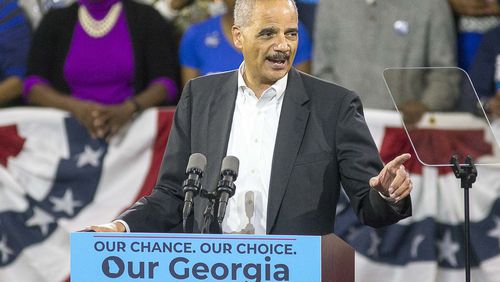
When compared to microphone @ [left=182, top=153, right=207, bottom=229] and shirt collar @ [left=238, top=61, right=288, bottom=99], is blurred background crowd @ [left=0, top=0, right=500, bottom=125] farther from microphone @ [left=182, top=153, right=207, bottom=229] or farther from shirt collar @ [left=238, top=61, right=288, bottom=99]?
microphone @ [left=182, top=153, right=207, bottom=229]

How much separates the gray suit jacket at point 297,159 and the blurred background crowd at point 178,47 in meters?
2.37

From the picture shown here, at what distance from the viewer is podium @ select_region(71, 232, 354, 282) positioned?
3.32 metres

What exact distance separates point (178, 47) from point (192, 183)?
3475 mm

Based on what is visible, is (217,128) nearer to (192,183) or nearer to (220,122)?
(220,122)

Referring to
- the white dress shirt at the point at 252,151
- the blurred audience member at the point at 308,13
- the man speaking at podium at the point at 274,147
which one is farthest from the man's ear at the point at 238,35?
the blurred audience member at the point at 308,13

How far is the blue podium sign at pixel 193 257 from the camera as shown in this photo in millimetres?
3328

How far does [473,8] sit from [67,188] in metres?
2.70

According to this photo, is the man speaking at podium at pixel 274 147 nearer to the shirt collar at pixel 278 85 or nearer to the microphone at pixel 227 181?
the shirt collar at pixel 278 85

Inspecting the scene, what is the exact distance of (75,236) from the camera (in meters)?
3.45

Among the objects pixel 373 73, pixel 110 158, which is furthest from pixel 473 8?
pixel 110 158

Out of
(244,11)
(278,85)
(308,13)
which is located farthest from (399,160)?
(308,13)

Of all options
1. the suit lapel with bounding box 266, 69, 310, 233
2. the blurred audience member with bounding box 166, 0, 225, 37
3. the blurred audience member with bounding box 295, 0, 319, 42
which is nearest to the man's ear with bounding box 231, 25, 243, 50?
the suit lapel with bounding box 266, 69, 310, 233

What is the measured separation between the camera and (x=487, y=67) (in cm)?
633

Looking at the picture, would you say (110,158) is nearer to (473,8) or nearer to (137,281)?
(473,8)
